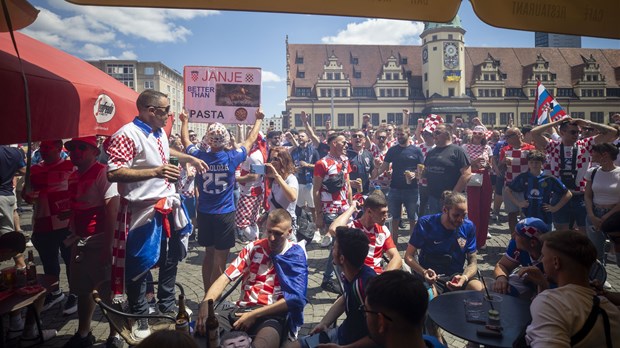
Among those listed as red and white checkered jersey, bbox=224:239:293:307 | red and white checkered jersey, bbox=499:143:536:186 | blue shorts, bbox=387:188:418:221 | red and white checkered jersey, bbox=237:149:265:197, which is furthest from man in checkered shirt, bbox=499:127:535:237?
red and white checkered jersey, bbox=224:239:293:307

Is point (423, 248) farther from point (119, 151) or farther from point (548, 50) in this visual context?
point (548, 50)

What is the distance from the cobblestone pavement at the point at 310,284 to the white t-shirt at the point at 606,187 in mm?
1260

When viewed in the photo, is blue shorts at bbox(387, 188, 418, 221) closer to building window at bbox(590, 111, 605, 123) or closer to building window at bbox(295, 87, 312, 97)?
building window at bbox(295, 87, 312, 97)

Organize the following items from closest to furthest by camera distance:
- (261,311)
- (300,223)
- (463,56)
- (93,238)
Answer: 1. (261,311)
2. (93,238)
3. (300,223)
4. (463,56)

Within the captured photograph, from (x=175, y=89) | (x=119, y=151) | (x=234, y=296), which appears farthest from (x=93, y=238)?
(x=175, y=89)

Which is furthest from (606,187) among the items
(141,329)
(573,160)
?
(141,329)

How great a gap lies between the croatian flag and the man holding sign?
872 cm

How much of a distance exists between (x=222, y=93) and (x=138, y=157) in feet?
8.71

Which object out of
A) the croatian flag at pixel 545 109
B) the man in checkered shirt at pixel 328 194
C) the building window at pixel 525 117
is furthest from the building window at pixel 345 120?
the man in checkered shirt at pixel 328 194

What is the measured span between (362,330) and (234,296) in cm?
296

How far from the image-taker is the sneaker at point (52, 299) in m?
4.87

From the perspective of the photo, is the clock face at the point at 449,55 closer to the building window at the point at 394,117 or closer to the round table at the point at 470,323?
the building window at the point at 394,117

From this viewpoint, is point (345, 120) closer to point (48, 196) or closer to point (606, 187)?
point (606, 187)

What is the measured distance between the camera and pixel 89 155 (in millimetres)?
3867
